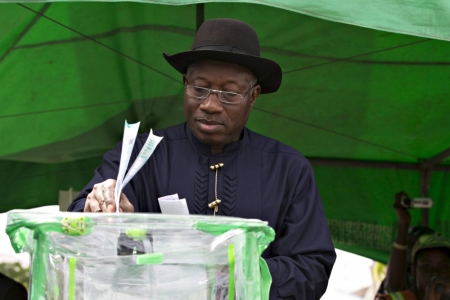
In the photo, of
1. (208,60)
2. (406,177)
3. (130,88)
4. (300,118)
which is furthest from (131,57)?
(406,177)

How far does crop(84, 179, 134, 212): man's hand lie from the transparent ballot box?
0.20 meters

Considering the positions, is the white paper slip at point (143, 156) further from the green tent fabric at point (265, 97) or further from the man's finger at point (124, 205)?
the green tent fabric at point (265, 97)

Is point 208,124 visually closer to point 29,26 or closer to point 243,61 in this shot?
point 243,61

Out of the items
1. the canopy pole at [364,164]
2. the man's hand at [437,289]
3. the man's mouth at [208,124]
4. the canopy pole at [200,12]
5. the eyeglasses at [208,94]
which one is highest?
the canopy pole at [200,12]

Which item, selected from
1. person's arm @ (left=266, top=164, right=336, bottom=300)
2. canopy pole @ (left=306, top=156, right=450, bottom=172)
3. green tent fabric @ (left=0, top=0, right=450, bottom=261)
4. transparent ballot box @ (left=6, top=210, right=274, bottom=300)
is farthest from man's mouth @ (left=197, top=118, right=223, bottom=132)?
canopy pole @ (left=306, top=156, right=450, bottom=172)

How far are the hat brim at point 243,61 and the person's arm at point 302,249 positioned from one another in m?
0.30

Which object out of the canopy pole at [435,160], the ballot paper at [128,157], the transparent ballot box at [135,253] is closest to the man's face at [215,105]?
the ballot paper at [128,157]

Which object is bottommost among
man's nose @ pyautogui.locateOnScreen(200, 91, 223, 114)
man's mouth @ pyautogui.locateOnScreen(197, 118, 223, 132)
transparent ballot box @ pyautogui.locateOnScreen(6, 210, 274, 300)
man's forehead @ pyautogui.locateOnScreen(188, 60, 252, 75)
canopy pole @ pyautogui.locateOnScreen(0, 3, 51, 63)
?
transparent ballot box @ pyautogui.locateOnScreen(6, 210, 274, 300)

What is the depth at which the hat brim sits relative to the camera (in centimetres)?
216

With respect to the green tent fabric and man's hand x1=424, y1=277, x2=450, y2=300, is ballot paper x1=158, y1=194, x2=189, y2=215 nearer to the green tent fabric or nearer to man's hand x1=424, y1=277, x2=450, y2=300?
the green tent fabric

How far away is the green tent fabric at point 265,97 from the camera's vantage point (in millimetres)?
3324

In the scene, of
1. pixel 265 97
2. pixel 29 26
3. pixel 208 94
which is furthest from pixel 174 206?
pixel 265 97

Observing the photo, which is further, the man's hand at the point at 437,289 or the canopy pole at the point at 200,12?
the man's hand at the point at 437,289

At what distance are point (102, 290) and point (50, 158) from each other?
2332mm
